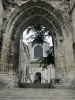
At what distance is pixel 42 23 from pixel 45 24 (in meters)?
0.21

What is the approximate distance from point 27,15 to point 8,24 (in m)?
1.40

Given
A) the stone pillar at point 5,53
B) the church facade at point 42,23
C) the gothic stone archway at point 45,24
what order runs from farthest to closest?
the gothic stone archway at point 45,24
the church facade at point 42,23
the stone pillar at point 5,53

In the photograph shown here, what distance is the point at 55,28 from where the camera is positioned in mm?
9688

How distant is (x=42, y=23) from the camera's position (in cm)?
1034

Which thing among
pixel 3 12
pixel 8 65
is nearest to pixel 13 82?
pixel 8 65

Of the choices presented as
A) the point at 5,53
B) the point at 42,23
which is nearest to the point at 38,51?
the point at 42,23

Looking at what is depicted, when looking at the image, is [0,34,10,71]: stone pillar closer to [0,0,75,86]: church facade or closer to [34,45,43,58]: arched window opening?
[0,0,75,86]: church facade

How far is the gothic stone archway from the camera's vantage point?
8680mm

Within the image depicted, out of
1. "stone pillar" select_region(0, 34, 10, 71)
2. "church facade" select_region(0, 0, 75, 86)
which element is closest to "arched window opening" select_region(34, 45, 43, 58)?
"church facade" select_region(0, 0, 75, 86)

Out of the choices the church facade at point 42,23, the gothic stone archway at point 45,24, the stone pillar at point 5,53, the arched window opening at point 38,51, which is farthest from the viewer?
the arched window opening at point 38,51

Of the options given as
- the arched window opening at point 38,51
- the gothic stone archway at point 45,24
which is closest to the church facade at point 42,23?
the gothic stone archway at point 45,24

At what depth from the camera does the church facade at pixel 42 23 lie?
856cm

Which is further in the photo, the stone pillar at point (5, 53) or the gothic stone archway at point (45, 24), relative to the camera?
the gothic stone archway at point (45, 24)

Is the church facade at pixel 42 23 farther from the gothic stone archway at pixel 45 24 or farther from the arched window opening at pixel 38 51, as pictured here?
the arched window opening at pixel 38 51
